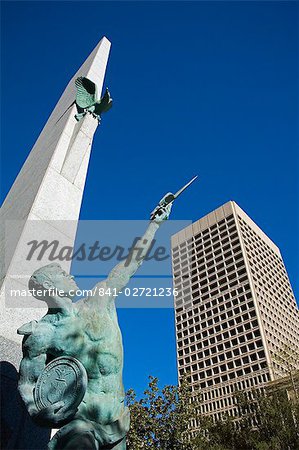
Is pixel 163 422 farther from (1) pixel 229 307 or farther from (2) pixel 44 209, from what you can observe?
(1) pixel 229 307

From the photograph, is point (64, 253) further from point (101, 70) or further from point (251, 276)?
point (251, 276)

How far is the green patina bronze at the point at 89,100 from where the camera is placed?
7.41m

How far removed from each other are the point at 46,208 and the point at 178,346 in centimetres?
7647

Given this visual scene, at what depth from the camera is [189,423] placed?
757 inches

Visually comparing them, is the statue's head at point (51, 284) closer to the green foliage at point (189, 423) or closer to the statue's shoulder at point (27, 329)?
the statue's shoulder at point (27, 329)

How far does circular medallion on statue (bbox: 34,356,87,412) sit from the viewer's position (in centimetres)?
269

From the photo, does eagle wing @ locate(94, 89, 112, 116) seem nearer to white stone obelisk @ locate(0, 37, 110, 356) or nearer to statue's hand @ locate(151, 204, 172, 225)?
white stone obelisk @ locate(0, 37, 110, 356)

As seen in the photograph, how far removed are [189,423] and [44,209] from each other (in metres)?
17.6

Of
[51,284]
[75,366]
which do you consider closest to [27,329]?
[51,284]

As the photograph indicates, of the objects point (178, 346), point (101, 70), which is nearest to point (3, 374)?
point (101, 70)

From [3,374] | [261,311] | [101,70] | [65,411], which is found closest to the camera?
[65,411]

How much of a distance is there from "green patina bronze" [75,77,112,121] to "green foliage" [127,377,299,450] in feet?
49.1

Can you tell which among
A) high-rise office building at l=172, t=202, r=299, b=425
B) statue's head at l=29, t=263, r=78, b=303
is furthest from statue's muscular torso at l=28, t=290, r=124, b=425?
high-rise office building at l=172, t=202, r=299, b=425

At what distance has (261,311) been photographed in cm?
6788
